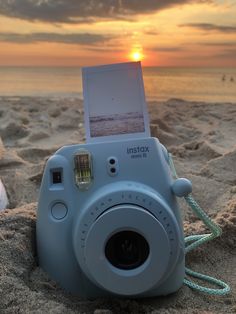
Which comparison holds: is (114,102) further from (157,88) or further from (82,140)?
(157,88)

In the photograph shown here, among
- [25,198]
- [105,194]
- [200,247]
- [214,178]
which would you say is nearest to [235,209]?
[200,247]

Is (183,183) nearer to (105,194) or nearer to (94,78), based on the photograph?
(105,194)

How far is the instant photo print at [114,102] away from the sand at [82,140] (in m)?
0.33

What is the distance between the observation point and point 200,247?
4.67 ft

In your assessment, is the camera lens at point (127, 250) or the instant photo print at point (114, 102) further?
the instant photo print at point (114, 102)

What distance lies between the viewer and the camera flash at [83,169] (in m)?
1.12

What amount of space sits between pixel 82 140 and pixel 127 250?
83.6 inches

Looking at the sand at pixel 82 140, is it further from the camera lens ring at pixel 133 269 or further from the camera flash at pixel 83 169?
the camera flash at pixel 83 169

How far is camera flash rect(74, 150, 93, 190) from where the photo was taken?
3.67 ft

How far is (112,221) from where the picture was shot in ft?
3.34

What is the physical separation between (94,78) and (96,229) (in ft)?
1.26

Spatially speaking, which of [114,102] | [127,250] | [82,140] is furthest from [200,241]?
[82,140]

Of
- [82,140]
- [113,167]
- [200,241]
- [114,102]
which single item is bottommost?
[200,241]

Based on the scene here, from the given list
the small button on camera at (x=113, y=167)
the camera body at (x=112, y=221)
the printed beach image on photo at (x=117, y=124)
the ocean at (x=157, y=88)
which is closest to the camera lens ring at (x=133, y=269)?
the camera body at (x=112, y=221)
